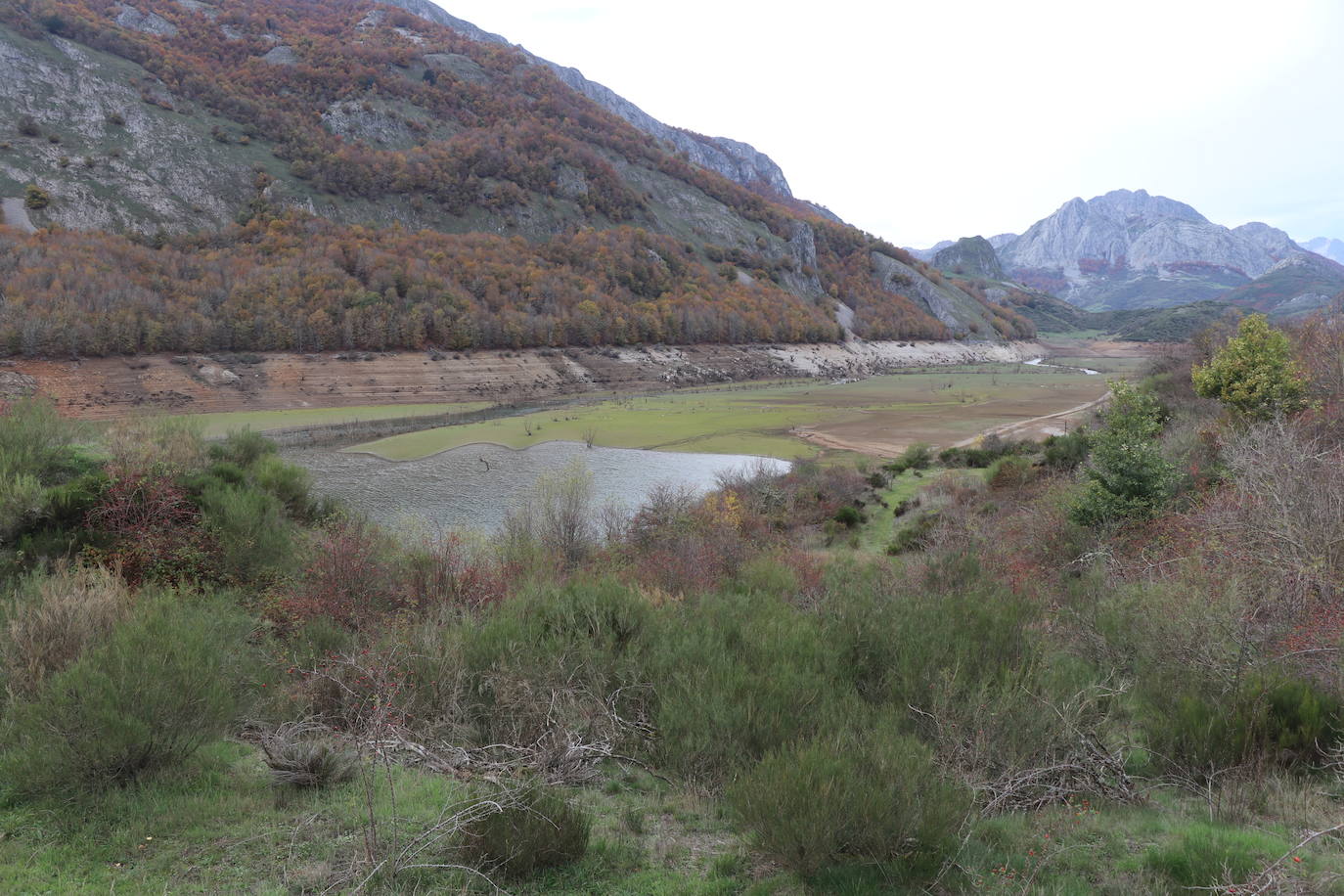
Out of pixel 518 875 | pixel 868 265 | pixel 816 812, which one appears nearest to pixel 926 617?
pixel 816 812

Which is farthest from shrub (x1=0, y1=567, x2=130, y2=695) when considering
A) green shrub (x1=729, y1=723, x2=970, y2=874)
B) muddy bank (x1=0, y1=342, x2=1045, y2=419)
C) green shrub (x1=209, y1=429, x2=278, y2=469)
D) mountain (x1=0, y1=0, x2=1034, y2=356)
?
mountain (x1=0, y1=0, x2=1034, y2=356)

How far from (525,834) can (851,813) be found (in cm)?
209

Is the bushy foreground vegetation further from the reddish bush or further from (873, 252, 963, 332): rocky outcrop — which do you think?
(873, 252, 963, 332): rocky outcrop

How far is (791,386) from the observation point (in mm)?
74000

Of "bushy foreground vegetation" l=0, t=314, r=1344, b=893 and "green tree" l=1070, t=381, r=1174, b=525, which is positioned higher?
"green tree" l=1070, t=381, r=1174, b=525

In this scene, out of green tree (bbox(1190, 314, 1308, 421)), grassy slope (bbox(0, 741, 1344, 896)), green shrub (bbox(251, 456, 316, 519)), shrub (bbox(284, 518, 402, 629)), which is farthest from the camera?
green tree (bbox(1190, 314, 1308, 421))

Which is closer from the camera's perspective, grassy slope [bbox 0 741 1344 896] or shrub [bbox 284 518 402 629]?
grassy slope [bbox 0 741 1344 896]

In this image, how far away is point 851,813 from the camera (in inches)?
153

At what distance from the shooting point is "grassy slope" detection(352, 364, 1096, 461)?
1481 inches

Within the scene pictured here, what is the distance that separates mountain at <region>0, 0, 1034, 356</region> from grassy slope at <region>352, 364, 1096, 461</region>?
80.2 ft

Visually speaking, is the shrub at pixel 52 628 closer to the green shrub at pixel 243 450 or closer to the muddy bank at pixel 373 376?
the green shrub at pixel 243 450

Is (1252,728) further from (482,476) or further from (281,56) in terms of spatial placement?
(281,56)

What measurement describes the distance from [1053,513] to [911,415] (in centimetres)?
3393

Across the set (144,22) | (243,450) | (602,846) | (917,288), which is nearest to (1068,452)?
(602,846)
